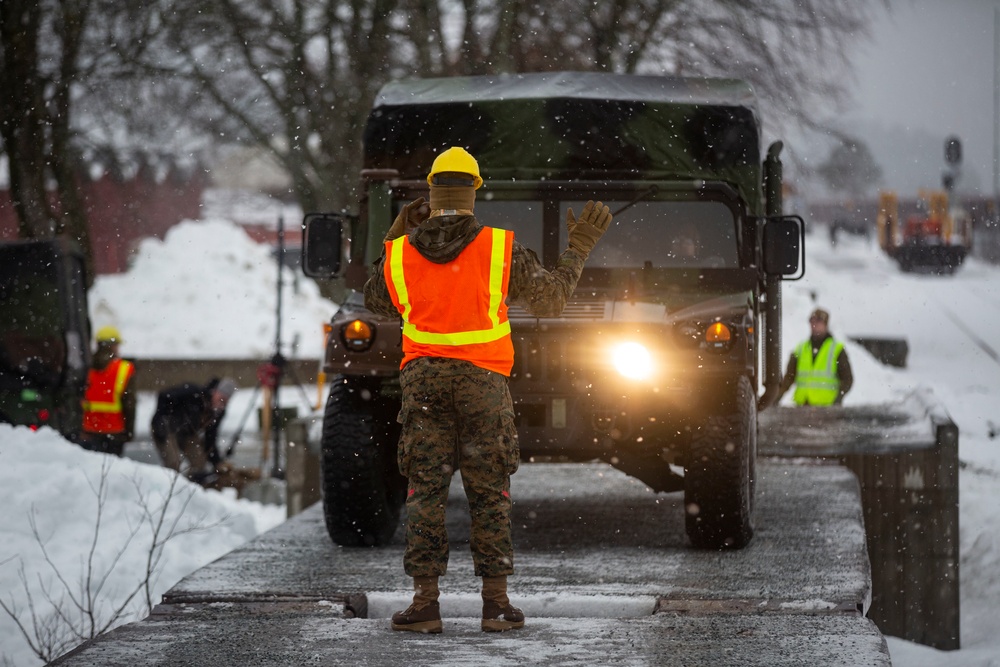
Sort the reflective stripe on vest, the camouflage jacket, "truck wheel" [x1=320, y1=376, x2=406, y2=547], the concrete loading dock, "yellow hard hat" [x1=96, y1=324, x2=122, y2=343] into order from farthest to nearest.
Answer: the reflective stripe on vest, "yellow hard hat" [x1=96, y1=324, x2=122, y2=343], "truck wheel" [x1=320, y1=376, x2=406, y2=547], the camouflage jacket, the concrete loading dock

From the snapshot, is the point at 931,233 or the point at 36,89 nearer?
the point at 36,89

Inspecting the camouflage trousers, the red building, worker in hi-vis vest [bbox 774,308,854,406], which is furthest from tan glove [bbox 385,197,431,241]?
the red building

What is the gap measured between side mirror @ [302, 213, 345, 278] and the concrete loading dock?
4.76ft

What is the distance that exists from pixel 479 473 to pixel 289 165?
20.1 meters

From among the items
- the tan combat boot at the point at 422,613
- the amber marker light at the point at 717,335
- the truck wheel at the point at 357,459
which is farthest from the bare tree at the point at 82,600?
the amber marker light at the point at 717,335

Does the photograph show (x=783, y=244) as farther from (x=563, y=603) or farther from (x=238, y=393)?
(x=238, y=393)

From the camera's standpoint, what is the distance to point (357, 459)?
291 inches

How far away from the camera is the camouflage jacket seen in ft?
17.8

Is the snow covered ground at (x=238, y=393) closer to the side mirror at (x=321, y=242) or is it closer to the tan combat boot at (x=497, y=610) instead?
the side mirror at (x=321, y=242)

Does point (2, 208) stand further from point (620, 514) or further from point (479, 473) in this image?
point (479, 473)

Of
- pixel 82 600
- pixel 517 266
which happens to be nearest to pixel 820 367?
pixel 82 600

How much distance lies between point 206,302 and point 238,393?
7.00 meters

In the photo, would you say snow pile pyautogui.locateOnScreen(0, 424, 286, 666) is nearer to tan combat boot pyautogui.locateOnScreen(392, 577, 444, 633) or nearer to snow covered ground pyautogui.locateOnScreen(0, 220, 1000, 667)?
snow covered ground pyautogui.locateOnScreen(0, 220, 1000, 667)

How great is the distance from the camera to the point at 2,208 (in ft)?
122
